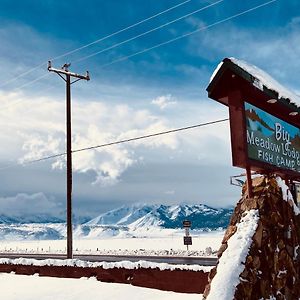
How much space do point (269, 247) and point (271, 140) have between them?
2.51 metres

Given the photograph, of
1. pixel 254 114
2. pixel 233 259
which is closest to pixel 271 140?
pixel 254 114

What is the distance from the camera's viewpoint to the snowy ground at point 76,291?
13062 millimetres

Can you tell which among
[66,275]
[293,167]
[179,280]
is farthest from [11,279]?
[293,167]

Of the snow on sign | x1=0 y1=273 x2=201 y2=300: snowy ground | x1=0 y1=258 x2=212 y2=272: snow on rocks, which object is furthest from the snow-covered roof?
x1=0 y1=273 x2=201 y2=300: snowy ground

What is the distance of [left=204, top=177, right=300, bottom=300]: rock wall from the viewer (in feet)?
28.3

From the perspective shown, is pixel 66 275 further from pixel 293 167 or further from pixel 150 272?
pixel 293 167

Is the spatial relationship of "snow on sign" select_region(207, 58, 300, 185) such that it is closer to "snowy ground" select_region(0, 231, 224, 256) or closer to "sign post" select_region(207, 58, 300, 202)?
"sign post" select_region(207, 58, 300, 202)

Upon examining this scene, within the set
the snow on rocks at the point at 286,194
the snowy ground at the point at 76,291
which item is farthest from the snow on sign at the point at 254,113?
the snowy ground at the point at 76,291

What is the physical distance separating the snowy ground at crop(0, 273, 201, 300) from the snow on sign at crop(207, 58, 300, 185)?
4569 millimetres

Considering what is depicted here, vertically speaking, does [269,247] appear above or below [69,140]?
below

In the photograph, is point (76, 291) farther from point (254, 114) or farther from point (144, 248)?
point (144, 248)

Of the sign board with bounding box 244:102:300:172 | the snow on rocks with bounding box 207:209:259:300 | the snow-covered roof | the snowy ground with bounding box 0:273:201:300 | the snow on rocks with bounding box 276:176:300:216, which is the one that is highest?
the snow-covered roof

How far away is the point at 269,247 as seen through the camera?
9133 mm

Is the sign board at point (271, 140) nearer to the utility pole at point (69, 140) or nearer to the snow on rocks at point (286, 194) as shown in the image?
the snow on rocks at point (286, 194)
